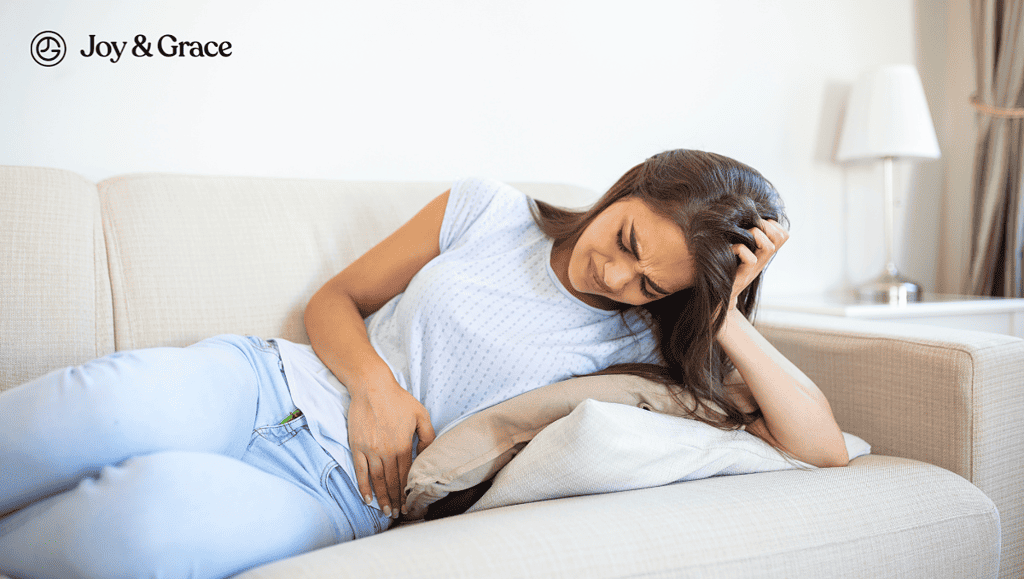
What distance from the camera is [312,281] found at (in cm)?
119

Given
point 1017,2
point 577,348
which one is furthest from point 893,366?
point 1017,2

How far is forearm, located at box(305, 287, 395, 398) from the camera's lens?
0.95 meters

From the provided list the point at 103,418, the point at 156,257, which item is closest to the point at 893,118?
the point at 156,257

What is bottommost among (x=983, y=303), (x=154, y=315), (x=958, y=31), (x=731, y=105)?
(x=983, y=303)

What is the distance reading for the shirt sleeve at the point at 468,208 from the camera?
1.13 meters

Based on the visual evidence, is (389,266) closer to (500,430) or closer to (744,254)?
(500,430)

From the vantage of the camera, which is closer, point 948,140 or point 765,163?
point 765,163

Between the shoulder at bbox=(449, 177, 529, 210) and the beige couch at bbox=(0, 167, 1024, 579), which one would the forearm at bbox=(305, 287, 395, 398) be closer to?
the beige couch at bbox=(0, 167, 1024, 579)

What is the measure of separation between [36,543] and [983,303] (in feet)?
6.38

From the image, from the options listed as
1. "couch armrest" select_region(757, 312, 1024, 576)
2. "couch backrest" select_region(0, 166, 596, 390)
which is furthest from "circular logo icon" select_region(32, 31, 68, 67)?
"couch armrest" select_region(757, 312, 1024, 576)

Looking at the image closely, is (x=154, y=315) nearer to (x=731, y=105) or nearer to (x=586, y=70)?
(x=586, y=70)

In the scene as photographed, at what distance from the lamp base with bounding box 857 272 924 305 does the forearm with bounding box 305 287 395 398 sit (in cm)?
151

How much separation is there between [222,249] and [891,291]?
1.75 meters

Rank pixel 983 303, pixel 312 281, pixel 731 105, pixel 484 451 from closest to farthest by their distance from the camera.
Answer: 1. pixel 484 451
2. pixel 312 281
3. pixel 983 303
4. pixel 731 105
